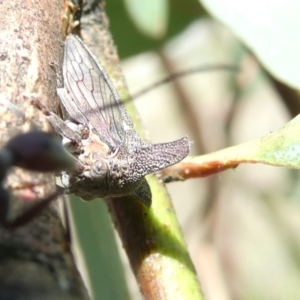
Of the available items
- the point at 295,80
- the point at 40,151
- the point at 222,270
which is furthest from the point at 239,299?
the point at 40,151

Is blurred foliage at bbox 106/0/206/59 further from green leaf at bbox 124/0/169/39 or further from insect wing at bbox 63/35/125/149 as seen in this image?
insect wing at bbox 63/35/125/149

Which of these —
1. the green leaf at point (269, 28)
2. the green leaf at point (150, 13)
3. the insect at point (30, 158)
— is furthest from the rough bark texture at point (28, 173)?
the green leaf at point (150, 13)

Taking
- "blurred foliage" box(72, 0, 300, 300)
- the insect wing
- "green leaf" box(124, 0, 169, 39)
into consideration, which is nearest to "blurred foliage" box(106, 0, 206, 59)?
"blurred foliage" box(72, 0, 300, 300)

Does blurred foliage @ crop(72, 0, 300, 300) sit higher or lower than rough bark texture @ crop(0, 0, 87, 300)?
higher

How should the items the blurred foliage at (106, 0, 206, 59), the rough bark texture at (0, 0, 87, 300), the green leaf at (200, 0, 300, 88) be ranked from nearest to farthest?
the rough bark texture at (0, 0, 87, 300) < the green leaf at (200, 0, 300, 88) < the blurred foliage at (106, 0, 206, 59)

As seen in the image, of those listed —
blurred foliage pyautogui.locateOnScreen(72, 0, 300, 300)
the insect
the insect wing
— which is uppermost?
blurred foliage pyautogui.locateOnScreen(72, 0, 300, 300)

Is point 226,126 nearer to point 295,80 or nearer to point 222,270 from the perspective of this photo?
point 222,270

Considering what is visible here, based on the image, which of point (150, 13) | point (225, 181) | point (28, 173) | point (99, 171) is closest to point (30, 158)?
point (28, 173)

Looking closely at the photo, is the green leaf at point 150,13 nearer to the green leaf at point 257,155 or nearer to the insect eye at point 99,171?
the green leaf at point 257,155
